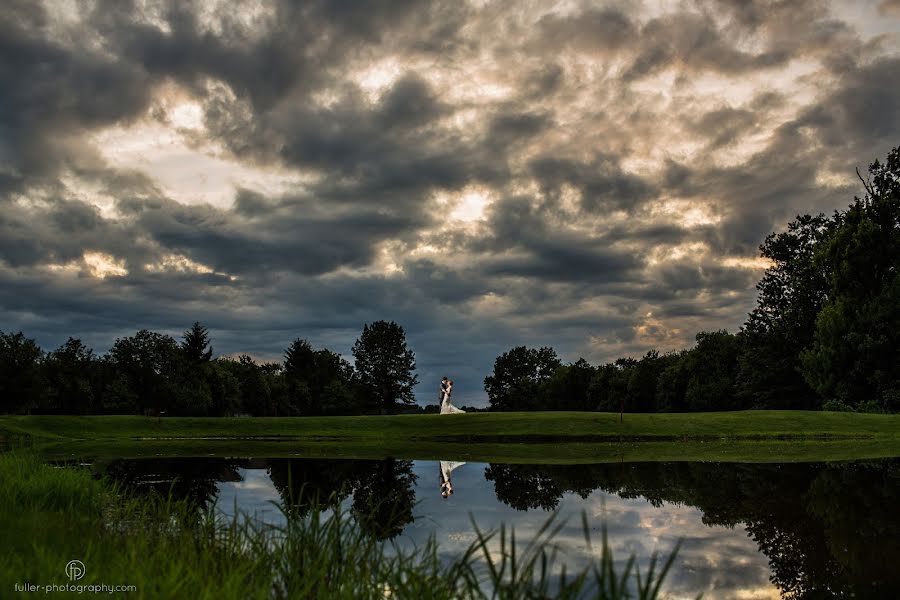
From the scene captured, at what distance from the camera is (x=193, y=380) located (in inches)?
4328

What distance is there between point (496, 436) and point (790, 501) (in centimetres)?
2426

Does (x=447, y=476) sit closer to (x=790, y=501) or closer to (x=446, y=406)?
(x=790, y=501)

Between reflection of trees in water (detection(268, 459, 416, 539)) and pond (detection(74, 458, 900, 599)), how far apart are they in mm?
63

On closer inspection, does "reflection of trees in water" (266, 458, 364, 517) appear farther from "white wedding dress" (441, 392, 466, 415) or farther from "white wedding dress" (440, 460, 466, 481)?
"white wedding dress" (441, 392, 466, 415)

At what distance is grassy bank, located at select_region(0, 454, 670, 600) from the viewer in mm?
5109

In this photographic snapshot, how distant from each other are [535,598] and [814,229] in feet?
277

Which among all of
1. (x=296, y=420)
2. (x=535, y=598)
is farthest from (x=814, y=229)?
(x=535, y=598)

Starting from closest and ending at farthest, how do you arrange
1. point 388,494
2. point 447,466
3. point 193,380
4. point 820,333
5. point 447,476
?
point 388,494 → point 447,476 → point 447,466 → point 820,333 → point 193,380

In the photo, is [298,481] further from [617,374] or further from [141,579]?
[617,374]

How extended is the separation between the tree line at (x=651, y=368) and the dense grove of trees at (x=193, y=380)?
0.24 meters

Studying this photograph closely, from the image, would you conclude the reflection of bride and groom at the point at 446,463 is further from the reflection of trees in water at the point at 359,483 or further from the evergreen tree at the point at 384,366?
the evergreen tree at the point at 384,366

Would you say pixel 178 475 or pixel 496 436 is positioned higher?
pixel 496 436

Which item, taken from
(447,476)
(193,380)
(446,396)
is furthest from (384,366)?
(447,476)

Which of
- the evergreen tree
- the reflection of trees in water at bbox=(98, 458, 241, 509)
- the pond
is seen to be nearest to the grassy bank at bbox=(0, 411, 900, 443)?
the pond
